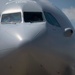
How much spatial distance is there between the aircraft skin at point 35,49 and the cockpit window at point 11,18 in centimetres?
44

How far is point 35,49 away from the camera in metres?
7.29

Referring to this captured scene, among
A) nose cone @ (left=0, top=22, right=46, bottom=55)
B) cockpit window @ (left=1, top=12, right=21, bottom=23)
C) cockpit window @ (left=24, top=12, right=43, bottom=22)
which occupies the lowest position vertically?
cockpit window @ (left=1, top=12, right=21, bottom=23)

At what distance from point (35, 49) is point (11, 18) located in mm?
3147

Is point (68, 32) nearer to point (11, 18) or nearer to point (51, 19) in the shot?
point (51, 19)

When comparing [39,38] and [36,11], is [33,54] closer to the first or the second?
[39,38]

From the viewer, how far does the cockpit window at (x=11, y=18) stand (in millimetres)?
9554

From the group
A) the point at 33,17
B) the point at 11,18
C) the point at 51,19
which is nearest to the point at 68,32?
the point at 51,19

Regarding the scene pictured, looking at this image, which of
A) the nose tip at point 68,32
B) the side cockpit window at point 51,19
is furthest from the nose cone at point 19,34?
the nose tip at point 68,32

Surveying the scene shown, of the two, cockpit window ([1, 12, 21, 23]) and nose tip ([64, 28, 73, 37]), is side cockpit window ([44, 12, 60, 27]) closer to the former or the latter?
nose tip ([64, 28, 73, 37])

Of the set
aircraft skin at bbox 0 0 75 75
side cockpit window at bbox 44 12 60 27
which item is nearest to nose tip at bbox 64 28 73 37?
aircraft skin at bbox 0 0 75 75

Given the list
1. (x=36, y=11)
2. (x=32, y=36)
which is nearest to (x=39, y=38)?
(x=32, y=36)

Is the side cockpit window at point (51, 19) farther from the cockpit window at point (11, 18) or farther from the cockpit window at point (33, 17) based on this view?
the cockpit window at point (11, 18)

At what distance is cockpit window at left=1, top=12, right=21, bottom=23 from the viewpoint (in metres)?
9.55

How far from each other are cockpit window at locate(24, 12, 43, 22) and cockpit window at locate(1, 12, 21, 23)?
0.30 m
